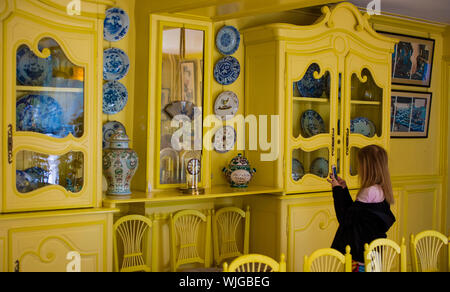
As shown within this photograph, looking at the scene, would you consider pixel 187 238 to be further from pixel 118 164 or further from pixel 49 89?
pixel 49 89

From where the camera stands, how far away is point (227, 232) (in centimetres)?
404

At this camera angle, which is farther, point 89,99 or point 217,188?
point 217,188

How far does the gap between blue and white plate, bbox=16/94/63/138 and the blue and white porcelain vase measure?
351 mm

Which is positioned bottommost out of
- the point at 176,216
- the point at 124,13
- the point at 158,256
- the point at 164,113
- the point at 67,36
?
the point at 158,256

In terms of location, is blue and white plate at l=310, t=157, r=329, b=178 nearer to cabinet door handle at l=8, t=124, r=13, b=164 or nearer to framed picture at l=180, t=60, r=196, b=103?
framed picture at l=180, t=60, r=196, b=103

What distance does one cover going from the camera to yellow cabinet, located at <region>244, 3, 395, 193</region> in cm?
393

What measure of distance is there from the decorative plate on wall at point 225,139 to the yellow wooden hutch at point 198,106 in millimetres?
61

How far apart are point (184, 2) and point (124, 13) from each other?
0.50m

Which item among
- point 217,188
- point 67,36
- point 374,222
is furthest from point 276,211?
point 67,36

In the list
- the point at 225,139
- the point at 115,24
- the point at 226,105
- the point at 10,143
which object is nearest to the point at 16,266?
the point at 10,143

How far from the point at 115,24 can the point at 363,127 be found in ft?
7.13

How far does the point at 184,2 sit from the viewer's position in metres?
3.23
